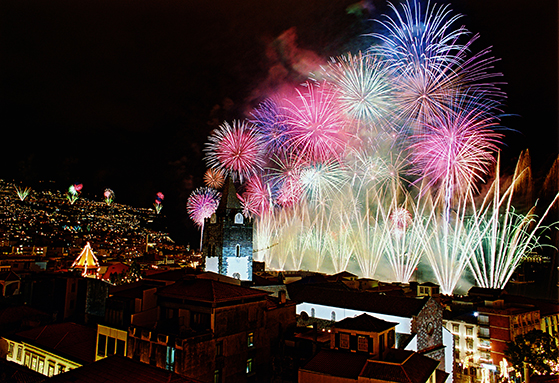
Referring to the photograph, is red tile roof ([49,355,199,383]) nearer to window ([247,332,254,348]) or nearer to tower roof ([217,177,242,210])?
window ([247,332,254,348])

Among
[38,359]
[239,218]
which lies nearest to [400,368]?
[38,359]

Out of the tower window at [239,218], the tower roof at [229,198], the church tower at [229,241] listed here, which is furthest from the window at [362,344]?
the tower roof at [229,198]

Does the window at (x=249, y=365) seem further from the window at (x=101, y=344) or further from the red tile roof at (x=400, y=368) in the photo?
the window at (x=101, y=344)

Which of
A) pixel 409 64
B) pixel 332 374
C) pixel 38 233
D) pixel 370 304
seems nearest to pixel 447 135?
pixel 409 64

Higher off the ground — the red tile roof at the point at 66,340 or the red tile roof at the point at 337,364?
the red tile roof at the point at 337,364

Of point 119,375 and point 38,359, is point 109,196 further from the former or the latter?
point 119,375
